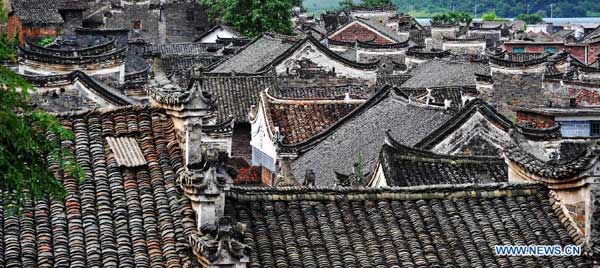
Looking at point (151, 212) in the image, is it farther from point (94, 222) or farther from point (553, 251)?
point (553, 251)

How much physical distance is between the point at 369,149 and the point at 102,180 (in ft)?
54.2

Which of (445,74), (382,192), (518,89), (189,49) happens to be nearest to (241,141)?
(518,89)

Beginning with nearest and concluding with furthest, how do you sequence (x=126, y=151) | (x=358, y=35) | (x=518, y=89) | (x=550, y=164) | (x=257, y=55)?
1. (x=126, y=151)
2. (x=550, y=164)
3. (x=518, y=89)
4. (x=257, y=55)
5. (x=358, y=35)

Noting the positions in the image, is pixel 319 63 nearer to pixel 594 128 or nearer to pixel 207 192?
pixel 594 128

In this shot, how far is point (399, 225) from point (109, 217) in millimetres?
3850

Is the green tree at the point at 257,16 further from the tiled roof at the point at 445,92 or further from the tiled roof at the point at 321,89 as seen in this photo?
the tiled roof at the point at 445,92

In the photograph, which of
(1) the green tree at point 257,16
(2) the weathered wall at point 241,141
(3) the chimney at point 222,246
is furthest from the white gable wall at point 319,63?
(3) the chimney at point 222,246

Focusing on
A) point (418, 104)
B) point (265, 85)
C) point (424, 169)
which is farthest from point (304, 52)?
point (424, 169)

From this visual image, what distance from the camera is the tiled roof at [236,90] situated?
148ft

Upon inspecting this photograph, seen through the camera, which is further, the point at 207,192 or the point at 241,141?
the point at 241,141

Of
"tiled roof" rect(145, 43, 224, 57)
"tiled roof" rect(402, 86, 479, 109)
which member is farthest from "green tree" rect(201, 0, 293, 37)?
"tiled roof" rect(402, 86, 479, 109)

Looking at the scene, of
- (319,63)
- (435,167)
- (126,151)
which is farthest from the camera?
(319,63)

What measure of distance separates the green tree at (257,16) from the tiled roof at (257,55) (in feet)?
58.9

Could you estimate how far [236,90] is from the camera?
46844 mm
